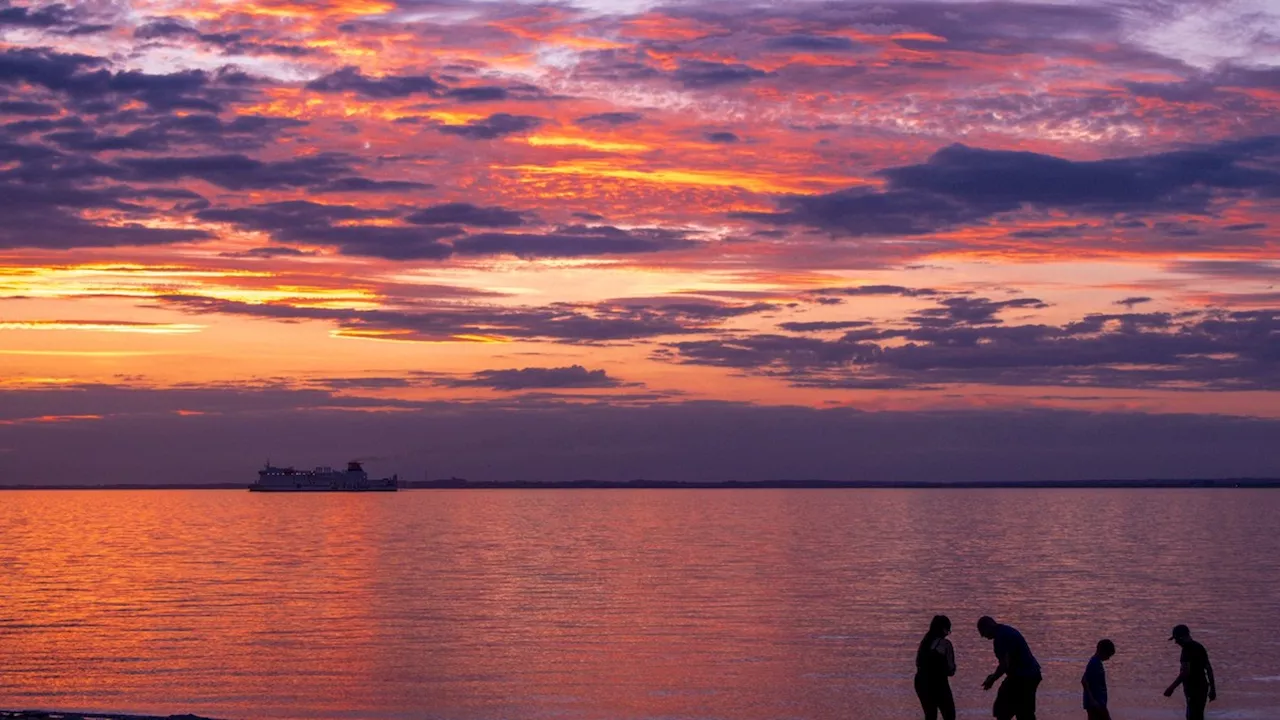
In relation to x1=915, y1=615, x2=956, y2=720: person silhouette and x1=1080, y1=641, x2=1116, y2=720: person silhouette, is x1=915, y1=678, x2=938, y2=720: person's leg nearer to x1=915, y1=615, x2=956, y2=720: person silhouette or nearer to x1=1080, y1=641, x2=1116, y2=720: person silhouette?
x1=915, y1=615, x2=956, y2=720: person silhouette

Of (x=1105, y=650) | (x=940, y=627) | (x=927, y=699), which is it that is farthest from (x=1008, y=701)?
(x=1105, y=650)

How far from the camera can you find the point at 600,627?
51.5 meters

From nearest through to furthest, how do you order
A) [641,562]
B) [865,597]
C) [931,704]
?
[931,704]
[865,597]
[641,562]

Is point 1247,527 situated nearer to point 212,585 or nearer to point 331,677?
point 212,585

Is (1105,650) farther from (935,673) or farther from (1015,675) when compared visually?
(935,673)

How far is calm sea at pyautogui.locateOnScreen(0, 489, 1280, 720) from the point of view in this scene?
1446 inches

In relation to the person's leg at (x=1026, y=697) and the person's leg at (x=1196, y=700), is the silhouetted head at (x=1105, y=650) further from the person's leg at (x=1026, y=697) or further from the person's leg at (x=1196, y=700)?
the person's leg at (x=1196, y=700)

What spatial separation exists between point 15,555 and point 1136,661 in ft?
274

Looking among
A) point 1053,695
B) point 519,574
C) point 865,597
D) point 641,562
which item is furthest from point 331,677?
point 641,562

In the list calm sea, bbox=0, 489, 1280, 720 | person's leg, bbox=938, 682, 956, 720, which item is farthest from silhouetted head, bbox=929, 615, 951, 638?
calm sea, bbox=0, 489, 1280, 720

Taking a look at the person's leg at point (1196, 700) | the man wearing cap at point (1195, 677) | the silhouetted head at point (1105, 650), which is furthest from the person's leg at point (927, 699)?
the person's leg at point (1196, 700)

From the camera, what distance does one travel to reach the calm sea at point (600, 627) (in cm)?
3672

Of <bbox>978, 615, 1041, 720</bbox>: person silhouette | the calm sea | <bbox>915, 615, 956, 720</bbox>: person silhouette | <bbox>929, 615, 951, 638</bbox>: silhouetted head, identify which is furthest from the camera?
the calm sea

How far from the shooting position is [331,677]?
3997 cm
